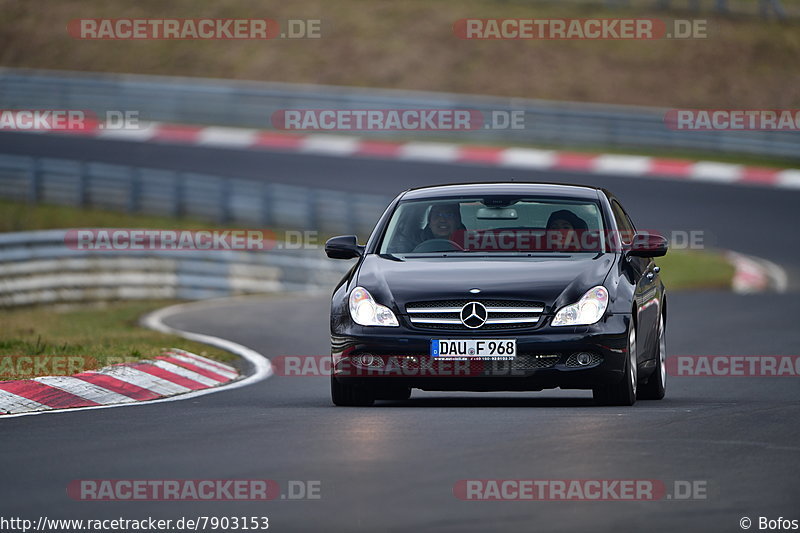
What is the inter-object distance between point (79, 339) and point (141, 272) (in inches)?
353

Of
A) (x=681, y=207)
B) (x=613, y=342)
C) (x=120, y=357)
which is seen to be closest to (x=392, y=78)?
(x=681, y=207)

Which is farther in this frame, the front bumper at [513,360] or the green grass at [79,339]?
the green grass at [79,339]

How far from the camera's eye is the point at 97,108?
4288cm

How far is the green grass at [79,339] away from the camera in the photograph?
13.9m

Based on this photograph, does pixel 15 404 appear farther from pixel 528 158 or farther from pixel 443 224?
pixel 528 158

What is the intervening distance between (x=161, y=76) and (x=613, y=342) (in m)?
37.9

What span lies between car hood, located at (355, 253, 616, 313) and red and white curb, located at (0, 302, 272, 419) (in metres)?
2.03

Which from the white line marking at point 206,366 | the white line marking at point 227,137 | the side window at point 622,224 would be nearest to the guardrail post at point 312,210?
the white line marking at point 227,137

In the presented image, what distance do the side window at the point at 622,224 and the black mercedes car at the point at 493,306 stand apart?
1.03ft

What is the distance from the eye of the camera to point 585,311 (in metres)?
11.4

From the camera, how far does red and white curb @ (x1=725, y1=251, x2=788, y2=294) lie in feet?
86.3

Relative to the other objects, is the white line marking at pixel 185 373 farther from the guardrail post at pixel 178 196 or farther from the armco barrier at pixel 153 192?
the guardrail post at pixel 178 196

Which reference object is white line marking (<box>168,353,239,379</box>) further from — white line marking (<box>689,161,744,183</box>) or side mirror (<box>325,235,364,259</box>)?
white line marking (<box>689,161,744,183</box>)

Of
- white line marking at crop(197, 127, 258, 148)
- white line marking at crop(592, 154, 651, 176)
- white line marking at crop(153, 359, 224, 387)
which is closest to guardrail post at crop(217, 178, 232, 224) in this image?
white line marking at crop(197, 127, 258, 148)
